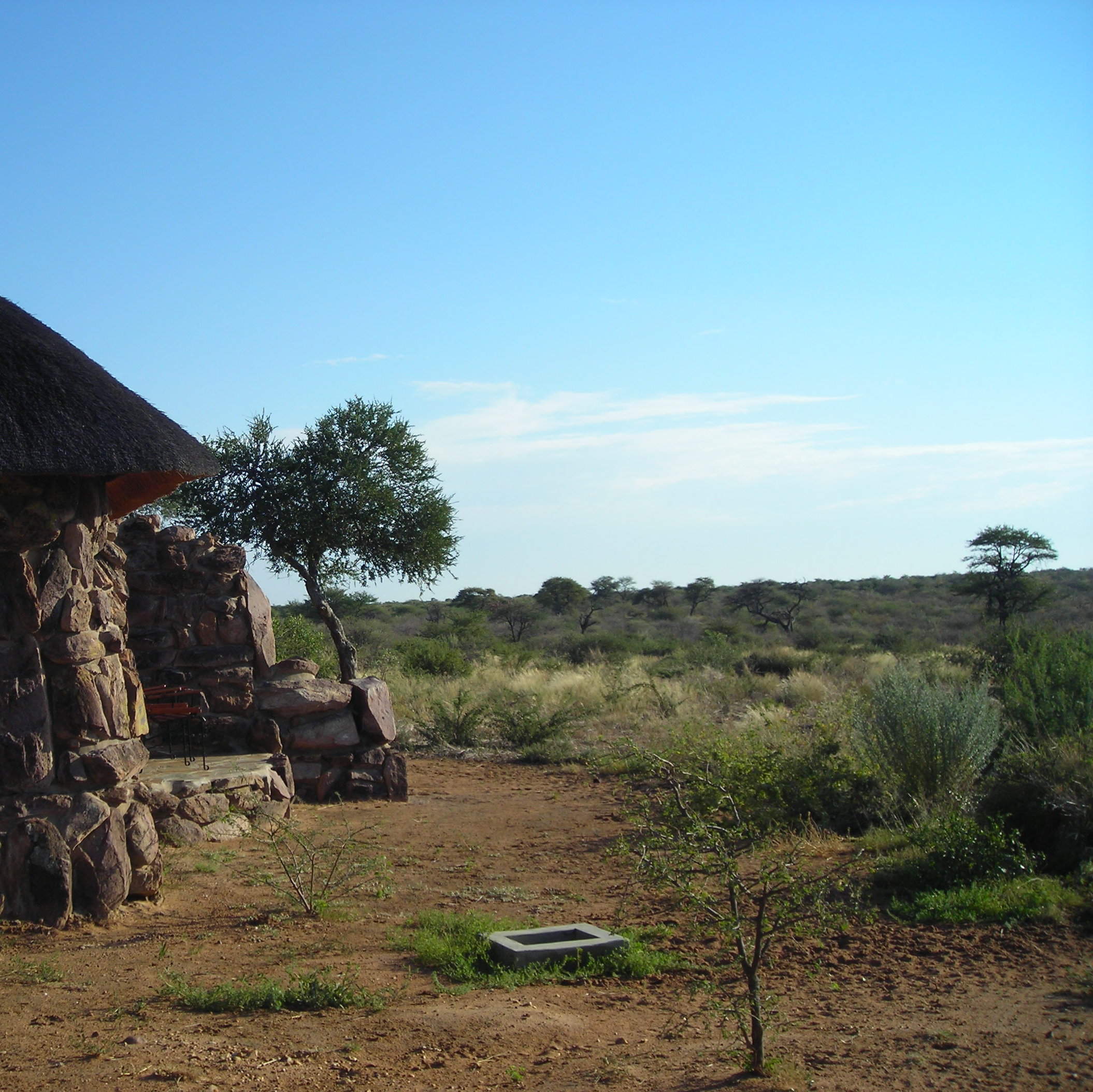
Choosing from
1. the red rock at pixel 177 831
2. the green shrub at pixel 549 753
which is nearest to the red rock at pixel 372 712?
the red rock at pixel 177 831

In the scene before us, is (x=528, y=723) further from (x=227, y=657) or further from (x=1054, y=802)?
(x=1054, y=802)

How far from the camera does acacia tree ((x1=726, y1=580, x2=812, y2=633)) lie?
38719 millimetres

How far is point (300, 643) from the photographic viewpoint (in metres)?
15.7

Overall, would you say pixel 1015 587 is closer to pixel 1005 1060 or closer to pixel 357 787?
pixel 357 787

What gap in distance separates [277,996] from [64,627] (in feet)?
7.70

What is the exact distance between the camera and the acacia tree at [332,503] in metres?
15.7

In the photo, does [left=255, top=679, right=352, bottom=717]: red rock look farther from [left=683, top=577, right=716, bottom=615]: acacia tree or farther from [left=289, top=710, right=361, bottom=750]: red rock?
[left=683, top=577, right=716, bottom=615]: acacia tree

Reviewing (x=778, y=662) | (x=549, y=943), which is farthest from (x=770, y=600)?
(x=549, y=943)

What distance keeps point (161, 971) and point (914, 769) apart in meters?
6.03

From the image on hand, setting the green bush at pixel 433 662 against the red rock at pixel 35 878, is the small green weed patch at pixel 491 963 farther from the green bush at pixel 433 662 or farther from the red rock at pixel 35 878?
the green bush at pixel 433 662

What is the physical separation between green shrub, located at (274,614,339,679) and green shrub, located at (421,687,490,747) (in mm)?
1514

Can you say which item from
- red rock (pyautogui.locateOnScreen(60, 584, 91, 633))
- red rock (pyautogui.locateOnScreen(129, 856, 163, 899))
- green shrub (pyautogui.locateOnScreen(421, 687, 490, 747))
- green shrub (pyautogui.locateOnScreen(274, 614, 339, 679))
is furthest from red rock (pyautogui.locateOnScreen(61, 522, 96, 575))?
green shrub (pyautogui.locateOnScreen(421, 687, 490, 747))

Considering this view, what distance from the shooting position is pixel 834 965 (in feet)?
17.6

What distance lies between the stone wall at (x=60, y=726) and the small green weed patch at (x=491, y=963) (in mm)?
1630
